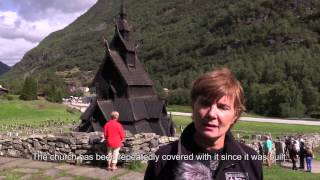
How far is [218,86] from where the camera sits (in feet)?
10.1

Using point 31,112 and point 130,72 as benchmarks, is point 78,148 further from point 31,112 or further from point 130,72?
point 31,112

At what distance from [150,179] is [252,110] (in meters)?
76.4

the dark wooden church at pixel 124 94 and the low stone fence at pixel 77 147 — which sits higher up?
the dark wooden church at pixel 124 94

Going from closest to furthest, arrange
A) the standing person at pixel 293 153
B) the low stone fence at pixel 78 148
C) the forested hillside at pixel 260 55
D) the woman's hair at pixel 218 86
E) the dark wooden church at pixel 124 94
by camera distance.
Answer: the woman's hair at pixel 218 86, the low stone fence at pixel 78 148, the standing person at pixel 293 153, the dark wooden church at pixel 124 94, the forested hillside at pixel 260 55

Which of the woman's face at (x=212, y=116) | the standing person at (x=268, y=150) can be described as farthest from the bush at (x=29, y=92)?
the woman's face at (x=212, y=116)

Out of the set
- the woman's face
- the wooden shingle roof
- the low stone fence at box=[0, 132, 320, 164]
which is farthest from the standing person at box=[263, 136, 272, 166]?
the woman's face

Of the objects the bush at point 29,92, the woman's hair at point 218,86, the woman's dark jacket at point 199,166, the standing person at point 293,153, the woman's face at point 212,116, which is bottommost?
the standing person at point 293,153

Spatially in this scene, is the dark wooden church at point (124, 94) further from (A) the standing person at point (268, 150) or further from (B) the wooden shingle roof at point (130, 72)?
(A) the standing person at point (268, 150)

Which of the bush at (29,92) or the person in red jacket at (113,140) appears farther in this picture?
the bush at (29,92)

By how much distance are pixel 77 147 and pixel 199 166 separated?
9.94m

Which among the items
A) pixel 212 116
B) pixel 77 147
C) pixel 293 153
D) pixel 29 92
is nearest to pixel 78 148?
pixel 77 147

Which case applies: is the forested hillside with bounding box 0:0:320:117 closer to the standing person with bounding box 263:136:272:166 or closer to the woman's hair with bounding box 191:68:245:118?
the standing person with bounding box 263:136:272:166

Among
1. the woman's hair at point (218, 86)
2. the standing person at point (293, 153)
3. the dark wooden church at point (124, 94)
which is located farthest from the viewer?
the dark wooden church at point (124, 94)

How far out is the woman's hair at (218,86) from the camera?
3086 mm
